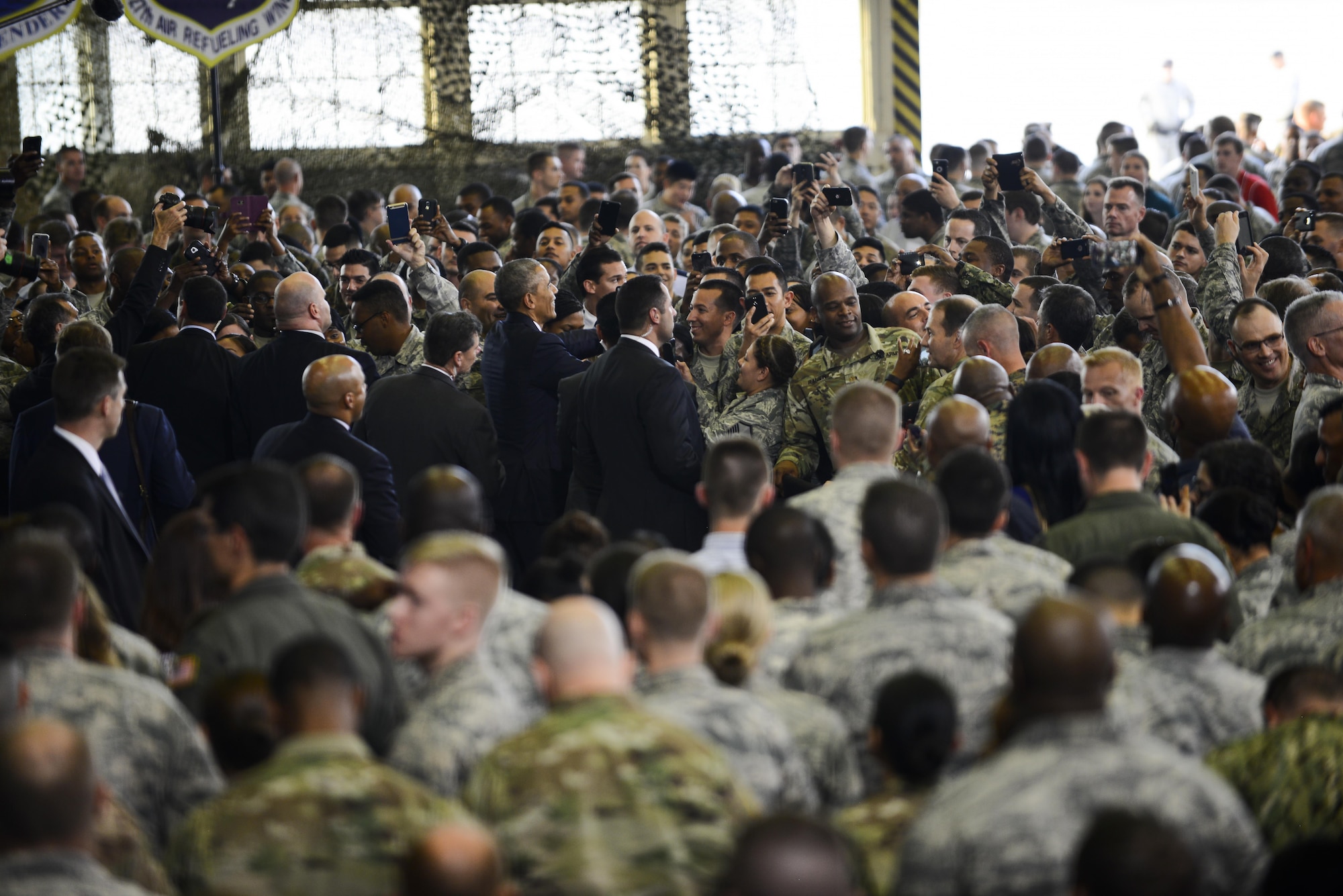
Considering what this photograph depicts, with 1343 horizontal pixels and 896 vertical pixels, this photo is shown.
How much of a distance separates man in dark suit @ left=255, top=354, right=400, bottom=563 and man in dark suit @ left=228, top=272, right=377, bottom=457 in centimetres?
100

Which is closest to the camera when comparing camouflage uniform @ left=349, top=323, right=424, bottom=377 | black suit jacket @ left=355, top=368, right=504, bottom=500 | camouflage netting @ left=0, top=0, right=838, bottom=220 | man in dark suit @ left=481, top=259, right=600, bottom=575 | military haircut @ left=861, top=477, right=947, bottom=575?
military haircut @ left=861, top=477, right=947, bottom=575

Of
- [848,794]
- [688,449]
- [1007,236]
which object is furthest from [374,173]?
[848,794]

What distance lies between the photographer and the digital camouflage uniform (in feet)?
13.5

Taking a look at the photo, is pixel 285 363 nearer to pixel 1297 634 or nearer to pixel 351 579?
pixel 351 579

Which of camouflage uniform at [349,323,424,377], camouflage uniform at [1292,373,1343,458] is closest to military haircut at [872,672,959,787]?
camouflage uniform at [1292,373,1343,458]

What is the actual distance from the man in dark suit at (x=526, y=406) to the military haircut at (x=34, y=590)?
3634mm

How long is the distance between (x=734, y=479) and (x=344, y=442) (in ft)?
5.69

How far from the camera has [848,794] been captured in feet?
9.62

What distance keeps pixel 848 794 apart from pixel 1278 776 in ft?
2.56

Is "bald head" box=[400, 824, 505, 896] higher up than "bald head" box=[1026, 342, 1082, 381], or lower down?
lower down

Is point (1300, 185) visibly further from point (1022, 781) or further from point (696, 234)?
point (1022, 781)

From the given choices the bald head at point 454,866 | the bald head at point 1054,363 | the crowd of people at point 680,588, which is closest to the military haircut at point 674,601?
the crowd of people at point 680,588

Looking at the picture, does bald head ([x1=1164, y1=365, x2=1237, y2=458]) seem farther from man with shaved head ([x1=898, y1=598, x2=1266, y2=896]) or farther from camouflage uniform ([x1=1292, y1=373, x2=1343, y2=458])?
man with shaved head ([x1=898, y1=598, x2=1266, y2=896])

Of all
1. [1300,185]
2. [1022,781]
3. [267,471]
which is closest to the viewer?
[1022,781]
